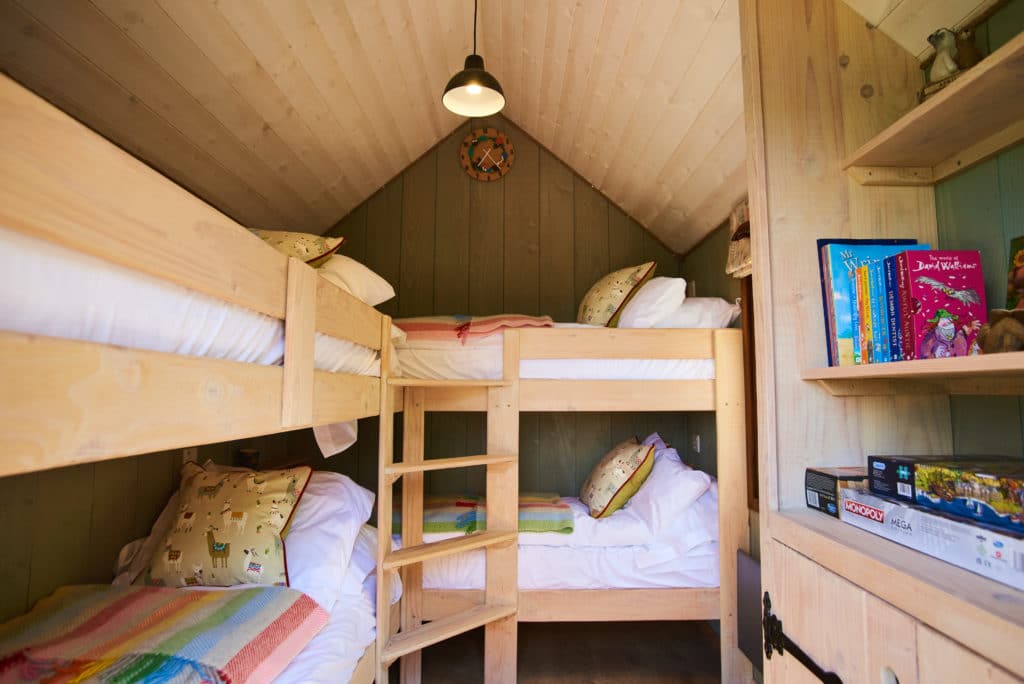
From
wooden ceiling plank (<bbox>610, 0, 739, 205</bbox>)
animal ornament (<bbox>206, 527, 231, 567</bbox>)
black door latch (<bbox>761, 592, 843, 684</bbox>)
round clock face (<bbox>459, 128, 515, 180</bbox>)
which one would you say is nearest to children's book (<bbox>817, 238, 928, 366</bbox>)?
black door latch (<bbox>761, 592, 843, 684</bbox>)

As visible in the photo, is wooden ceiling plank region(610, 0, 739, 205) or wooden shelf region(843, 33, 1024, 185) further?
wooden ceiling plank region(610, 0, 739, 205)

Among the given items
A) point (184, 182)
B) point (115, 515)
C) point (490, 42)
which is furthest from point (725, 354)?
point (115, 515)

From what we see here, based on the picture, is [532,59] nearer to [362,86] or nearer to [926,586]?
[362,86]

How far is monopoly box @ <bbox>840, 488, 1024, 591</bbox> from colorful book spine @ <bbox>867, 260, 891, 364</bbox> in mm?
243

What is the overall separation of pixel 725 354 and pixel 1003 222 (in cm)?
126

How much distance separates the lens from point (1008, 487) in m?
0.68

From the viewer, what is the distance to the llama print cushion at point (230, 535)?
169 cm

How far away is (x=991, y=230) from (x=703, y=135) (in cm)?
134

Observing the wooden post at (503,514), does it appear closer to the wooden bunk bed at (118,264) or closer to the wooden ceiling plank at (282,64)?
the wooden bunk bed at (118,264)

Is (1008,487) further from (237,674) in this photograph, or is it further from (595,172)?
(595,172)

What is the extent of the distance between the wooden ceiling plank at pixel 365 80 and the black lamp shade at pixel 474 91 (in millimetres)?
464

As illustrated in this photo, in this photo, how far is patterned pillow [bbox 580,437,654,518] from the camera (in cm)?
228

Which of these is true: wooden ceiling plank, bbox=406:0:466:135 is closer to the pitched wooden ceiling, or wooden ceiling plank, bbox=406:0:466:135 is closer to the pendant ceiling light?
the pitched wooden ceiling

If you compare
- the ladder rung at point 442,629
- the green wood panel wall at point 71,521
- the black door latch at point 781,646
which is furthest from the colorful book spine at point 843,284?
the green wood panel wall at point 71,521
